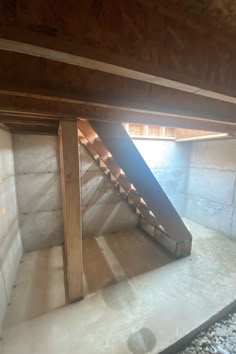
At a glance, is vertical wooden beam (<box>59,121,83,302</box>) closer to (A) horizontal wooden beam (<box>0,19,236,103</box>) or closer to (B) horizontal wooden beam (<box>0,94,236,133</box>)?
(B) horizontal wooden beam (<box>0,94,236,133</box>)

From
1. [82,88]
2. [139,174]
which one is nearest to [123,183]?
[139,174]

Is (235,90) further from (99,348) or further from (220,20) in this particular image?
(99,348)

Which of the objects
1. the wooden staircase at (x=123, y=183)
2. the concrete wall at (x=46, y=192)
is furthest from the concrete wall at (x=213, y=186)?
the concrete wall at (x=46, y=192)

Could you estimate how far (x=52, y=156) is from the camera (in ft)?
9.37

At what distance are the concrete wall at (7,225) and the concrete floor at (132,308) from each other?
0.68 ft

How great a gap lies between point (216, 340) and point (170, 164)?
3.20 m

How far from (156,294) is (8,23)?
252 cm

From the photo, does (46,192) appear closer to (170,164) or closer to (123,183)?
(123,183)

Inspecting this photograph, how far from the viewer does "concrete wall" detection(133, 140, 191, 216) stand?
12.6 feet

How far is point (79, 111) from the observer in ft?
4.62

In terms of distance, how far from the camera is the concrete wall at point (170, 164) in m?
3.84

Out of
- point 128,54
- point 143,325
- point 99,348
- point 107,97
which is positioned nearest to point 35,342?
point 99,348

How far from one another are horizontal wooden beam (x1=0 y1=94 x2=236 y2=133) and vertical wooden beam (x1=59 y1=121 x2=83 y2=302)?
0.60 ft

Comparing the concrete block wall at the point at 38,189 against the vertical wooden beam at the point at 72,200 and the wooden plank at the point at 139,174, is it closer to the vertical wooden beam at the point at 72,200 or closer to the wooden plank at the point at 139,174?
the vertical wooden beam at the point at 72,200
